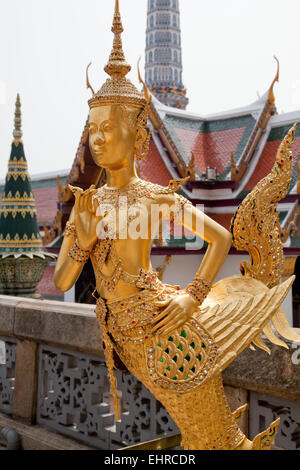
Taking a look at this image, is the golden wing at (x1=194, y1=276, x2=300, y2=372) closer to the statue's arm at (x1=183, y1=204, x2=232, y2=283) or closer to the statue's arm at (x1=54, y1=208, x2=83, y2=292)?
the statue's arm at (x1=183, y1=204, x2=232, y2=283)

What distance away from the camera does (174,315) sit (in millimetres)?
2154

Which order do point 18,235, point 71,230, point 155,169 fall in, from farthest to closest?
point 155,169
point 18,235
point 71,230

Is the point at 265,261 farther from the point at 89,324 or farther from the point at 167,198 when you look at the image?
the point at 89,324

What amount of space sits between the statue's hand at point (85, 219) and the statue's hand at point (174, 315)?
1.47 ft

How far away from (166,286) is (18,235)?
16.0 ft

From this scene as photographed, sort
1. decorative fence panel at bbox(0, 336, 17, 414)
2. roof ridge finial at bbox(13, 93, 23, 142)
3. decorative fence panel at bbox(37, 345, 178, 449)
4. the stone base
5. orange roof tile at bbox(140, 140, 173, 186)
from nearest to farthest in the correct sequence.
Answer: the stone base < decorative fence panel at bbox(37, 345, 178, 449) < decorative fence panel at bbox(0, 336, 17, 414) < roof ridge finial at bbox(13, 93, 23, 142) < orange roof tile at bbox(140, 140, 173, 186)

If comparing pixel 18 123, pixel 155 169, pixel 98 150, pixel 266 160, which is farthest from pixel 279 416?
pixel 266 160

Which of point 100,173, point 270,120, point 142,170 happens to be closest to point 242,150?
point 270,120

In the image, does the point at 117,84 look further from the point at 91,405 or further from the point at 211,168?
the point at 211,168

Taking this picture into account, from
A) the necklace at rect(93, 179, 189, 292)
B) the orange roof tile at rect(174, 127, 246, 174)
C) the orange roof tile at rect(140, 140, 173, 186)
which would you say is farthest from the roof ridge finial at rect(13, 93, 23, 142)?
the necklace at rect(93, 179, 189, 292)

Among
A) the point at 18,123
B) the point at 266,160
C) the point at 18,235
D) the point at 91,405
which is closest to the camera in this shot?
the point at 91,405

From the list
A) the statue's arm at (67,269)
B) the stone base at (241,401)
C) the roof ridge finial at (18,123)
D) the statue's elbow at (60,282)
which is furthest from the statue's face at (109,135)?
the roof ridge finial at (18,123)

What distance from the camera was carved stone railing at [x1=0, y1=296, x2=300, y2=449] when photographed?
2.73 meters

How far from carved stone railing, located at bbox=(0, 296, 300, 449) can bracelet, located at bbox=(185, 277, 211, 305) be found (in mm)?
725
